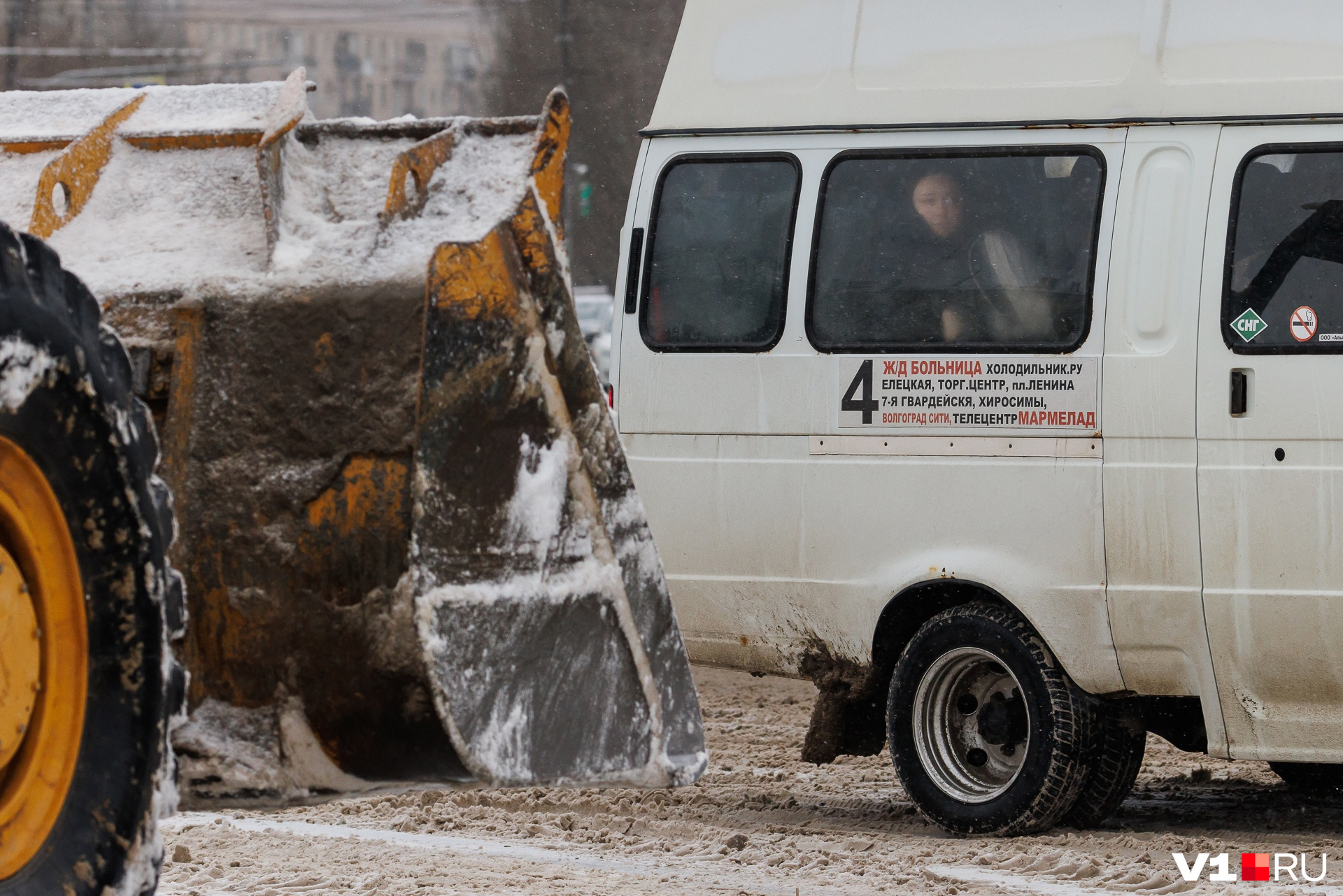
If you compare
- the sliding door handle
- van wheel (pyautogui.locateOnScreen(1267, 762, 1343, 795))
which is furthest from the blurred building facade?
the sliding door handle

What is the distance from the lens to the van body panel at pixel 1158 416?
5723 millimetres

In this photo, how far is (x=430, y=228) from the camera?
334 centimetres

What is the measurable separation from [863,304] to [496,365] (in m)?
3.10

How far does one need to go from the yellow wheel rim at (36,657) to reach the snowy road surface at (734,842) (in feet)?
6.76

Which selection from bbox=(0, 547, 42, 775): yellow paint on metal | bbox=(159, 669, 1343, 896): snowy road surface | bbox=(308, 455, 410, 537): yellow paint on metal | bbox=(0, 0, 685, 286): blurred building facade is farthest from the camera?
bbox=(0, 0, 685, 286): blurred building facade

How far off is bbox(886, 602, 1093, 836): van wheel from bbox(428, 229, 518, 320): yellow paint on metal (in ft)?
10.5

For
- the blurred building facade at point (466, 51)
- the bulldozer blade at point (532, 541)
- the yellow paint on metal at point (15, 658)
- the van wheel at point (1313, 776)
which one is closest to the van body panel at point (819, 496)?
the van wheel at point (1313, 776)

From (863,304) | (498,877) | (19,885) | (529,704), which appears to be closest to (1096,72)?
(863,304)

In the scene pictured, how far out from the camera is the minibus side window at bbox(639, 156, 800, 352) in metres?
6.41

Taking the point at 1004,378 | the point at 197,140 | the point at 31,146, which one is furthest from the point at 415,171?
the point at 1004,378

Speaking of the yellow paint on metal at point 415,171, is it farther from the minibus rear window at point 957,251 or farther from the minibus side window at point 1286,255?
the minibus side window at point 1286,255

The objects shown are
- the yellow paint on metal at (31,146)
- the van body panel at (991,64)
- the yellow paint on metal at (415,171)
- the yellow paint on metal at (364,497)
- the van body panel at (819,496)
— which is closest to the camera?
the yellow paint on metal at (364,497)

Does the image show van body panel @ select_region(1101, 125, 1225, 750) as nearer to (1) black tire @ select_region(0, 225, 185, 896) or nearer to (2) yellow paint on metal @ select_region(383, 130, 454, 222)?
(2) yellow paint on metal @ select_region(383, 130, 454, 222)

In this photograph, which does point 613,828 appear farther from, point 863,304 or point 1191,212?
point 1191,212
